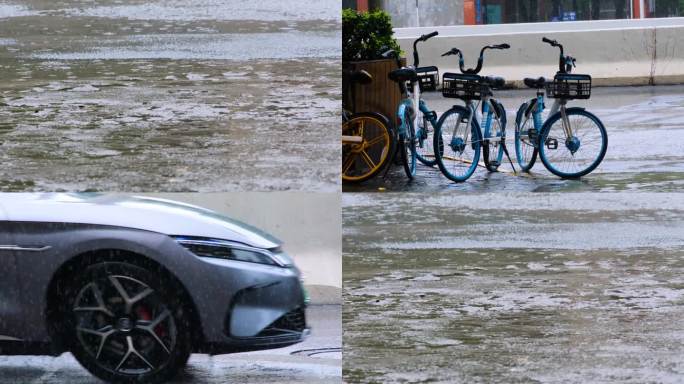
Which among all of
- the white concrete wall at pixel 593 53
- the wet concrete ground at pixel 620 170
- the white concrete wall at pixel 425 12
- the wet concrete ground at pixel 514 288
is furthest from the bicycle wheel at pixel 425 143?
the white concrete wall at pixel 425 12

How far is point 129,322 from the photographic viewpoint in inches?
170

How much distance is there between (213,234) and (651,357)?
2.19 m

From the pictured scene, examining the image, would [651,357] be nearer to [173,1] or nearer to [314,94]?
[314,94]

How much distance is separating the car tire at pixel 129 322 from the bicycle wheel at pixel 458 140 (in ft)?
14.9

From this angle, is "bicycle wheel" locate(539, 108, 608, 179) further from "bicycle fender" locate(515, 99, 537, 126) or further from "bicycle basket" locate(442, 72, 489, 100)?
"bicycle basket" locate(442, 72, 489, 100)

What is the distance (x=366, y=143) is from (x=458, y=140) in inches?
30.5

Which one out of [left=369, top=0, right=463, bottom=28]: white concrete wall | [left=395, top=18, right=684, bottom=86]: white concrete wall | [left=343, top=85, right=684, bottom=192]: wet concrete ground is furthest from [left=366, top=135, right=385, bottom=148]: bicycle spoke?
[left=369, top=0, right=463, bottom=28]: white concrete wall

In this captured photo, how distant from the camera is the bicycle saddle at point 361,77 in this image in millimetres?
8922

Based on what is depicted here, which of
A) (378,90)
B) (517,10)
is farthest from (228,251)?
(517,10)

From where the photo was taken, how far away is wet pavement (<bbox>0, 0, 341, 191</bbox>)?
7.41 meters

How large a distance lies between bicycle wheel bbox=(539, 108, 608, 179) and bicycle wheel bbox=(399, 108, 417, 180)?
41.3 inches

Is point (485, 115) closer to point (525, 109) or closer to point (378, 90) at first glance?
point (525, 109)

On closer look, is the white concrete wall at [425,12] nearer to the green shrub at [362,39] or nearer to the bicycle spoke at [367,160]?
the green shrub at [362,39]

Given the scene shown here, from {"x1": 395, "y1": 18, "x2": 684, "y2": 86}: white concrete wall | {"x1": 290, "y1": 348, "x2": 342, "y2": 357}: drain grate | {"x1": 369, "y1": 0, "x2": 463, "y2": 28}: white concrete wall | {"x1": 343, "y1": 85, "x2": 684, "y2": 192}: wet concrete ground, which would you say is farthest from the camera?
{"x1": 369, "y1": 0, "x2": 463, "y2": 28}: white concrete wall
